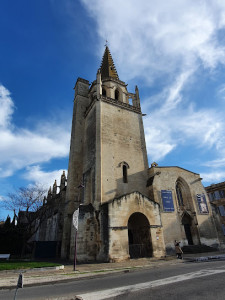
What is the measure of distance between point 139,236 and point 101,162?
24.4 feet

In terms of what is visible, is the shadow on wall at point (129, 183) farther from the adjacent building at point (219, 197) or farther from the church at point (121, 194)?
the adjacent building at point (219, 197)

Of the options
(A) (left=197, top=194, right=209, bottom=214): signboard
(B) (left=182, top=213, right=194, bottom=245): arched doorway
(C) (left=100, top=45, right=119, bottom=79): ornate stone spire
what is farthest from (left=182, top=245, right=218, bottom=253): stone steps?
(C) (left=100, top=45, right=119, bottom=79): ornate stone spire

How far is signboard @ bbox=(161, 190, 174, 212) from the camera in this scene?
18328mm

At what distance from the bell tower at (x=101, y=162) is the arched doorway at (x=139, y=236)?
8.39 ft

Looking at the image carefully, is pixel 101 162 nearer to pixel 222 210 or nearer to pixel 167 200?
pixel 167 200

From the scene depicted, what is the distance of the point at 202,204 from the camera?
2055 centimetres

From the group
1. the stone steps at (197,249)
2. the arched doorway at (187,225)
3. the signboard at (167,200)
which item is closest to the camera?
the stone steps at (197,249)

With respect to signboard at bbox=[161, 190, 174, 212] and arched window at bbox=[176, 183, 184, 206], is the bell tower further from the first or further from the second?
arched window at bbox=[176, 183, 184, 206]

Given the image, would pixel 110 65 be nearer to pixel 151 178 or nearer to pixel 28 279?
pixel 151 178

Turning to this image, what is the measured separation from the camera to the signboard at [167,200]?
Result: 18.3 meters

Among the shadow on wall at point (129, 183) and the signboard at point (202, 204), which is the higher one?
the shadow on wall at point (129, 183)

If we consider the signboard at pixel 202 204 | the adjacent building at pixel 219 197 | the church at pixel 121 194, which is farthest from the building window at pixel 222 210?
the signboard at pixel 202 204

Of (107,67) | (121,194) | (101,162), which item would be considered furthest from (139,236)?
(107,67)

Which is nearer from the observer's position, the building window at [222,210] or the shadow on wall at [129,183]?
the shadow on wall at [129,183]
